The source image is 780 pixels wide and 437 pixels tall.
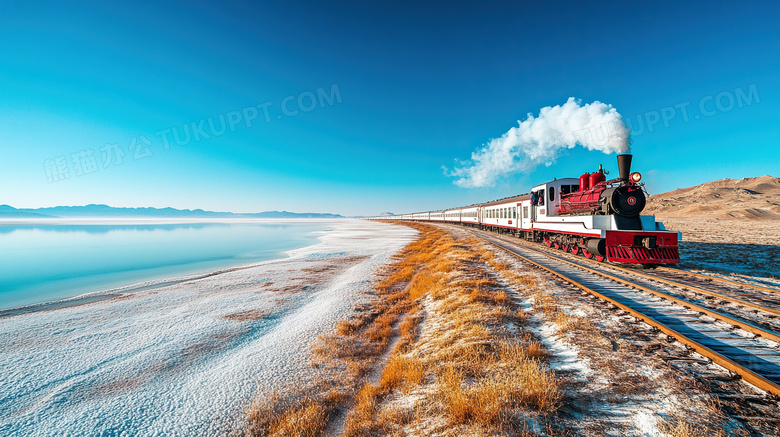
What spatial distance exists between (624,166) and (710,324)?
8.43 meters

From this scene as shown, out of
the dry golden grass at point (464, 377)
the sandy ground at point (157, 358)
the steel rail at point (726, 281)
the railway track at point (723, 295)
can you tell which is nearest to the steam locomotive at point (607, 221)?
the steel rail at point (726, 281)

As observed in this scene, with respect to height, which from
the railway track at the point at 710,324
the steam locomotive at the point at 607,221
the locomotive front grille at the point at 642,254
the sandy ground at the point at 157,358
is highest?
the steam locomotive at the point at 607,221

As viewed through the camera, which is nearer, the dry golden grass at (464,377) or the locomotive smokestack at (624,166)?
the dry golden grass at (464,377)

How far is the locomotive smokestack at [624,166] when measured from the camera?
38.2 feet

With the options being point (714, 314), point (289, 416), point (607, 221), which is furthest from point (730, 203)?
point (289, 416)

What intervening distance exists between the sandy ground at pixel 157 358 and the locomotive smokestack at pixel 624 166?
11.4 m

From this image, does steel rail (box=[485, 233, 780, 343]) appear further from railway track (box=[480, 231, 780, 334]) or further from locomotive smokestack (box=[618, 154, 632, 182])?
locomotive smokestack (box=[618, 154, 632, 182])

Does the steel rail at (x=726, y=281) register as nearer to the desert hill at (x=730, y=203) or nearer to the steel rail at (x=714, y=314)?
the steel rail at (x=714, y=314)

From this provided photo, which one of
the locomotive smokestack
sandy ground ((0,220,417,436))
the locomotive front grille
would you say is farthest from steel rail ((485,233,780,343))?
sandy ground ((0,220,417,436))

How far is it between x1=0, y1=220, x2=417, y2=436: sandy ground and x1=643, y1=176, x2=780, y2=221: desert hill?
6728cm

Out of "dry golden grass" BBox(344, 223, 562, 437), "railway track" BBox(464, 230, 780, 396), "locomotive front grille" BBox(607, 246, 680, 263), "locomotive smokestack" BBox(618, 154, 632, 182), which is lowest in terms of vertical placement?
"dry golden grass" BBox(344, 223, 562, 437)

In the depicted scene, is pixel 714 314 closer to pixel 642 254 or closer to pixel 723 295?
pixel 723 295

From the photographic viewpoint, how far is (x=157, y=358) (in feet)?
19.6

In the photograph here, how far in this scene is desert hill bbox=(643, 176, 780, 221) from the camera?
48.2 m
